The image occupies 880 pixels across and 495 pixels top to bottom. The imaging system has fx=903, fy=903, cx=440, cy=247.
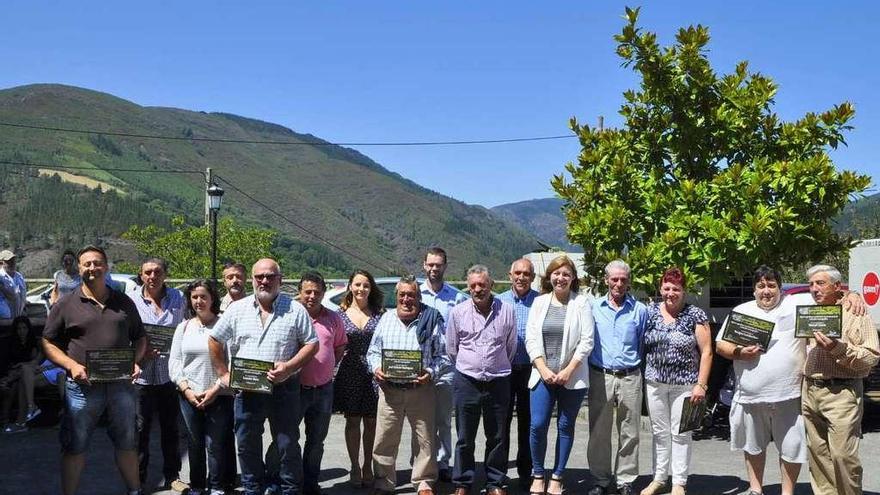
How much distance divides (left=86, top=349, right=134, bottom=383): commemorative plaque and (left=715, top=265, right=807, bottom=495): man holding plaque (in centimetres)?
444

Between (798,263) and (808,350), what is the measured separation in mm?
3676

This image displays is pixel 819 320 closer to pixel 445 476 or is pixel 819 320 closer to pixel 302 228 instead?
pixel 445 476

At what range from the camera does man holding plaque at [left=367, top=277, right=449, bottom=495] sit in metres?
7.15

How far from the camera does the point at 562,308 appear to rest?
282 inches

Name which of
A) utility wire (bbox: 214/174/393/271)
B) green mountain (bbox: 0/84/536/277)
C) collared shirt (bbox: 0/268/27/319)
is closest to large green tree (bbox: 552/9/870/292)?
collared shirt (bbox: 0/268/27/319)

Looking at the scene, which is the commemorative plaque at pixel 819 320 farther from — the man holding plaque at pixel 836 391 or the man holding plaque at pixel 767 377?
the man holding plaque at pixel 767 377

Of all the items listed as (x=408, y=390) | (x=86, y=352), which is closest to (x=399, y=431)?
(x=408, y=390)

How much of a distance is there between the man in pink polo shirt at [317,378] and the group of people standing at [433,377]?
0.04ft

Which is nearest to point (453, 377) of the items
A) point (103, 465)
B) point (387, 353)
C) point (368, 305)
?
point (387, 353)

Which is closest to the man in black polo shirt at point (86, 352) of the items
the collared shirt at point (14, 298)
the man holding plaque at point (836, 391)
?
the collared shirt at point (14, 298)

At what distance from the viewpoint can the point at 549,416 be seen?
716 centimetres

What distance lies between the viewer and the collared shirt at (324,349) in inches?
280

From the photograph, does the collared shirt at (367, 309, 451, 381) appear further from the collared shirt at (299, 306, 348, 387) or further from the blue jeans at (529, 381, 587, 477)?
the blue jeans at (529, 381, 587, 477)

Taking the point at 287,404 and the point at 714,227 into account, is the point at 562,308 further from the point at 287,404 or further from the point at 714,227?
the point at 714,227
